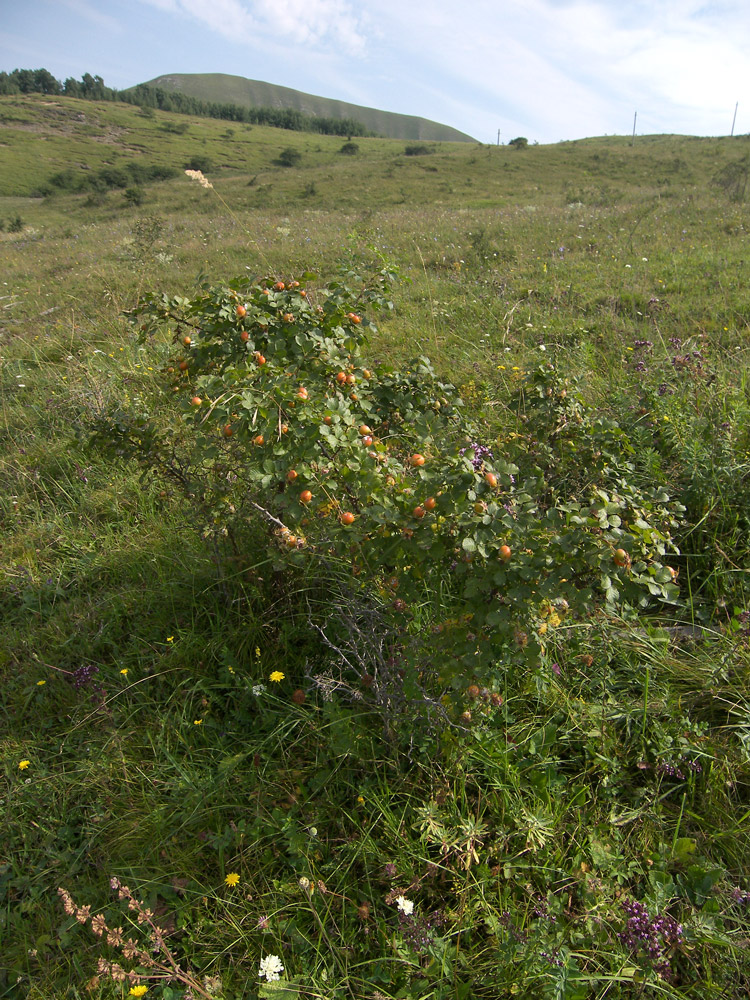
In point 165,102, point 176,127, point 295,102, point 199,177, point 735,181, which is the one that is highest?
point 295,102

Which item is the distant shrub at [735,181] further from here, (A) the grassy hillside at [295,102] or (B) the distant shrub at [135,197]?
(A) the grassy hillside at [295,102]

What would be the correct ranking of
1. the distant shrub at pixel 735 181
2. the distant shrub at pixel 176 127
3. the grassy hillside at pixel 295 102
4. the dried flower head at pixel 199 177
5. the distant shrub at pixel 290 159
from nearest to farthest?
1. the dried flower head at pixel 199 177
2. the distant shrub at pixel 735 181
3. the distant shrub at pixel 290 159
4. the distant shrub at pixel 176 127
5. the grassy hillside at pixel 295 102

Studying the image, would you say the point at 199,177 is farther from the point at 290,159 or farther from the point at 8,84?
the point at 8,84

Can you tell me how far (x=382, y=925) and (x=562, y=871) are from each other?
0.56m

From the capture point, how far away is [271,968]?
1479 mm

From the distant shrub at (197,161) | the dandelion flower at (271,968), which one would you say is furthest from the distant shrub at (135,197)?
the dandelion flower at (271,968)

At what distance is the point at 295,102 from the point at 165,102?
107m

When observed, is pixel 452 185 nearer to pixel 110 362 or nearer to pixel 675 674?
pixel 110 362

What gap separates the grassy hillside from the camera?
16612 centimetres

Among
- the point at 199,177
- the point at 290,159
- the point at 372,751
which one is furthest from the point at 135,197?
Answer: the point at 372,751

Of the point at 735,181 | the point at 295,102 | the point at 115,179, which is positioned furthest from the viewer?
the point at 295,102

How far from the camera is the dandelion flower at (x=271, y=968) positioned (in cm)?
147

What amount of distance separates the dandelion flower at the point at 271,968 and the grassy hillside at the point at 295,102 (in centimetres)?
19971

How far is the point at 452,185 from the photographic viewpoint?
2477 centimetres
